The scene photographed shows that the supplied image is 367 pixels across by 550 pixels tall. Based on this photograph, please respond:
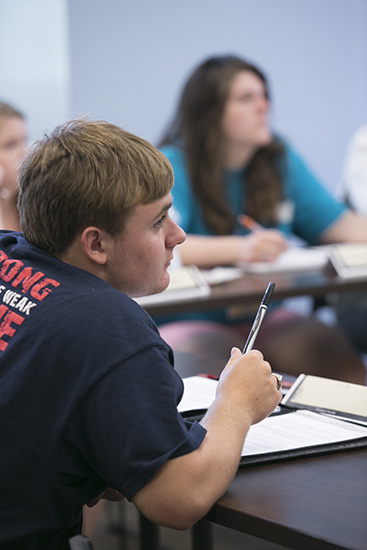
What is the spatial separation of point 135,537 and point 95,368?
5.48ft

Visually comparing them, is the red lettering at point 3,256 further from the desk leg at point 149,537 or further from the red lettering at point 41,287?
the desk leg at point 149,537

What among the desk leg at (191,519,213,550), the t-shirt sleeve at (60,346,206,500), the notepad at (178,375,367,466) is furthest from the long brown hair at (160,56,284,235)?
the t-shirt sleeve at (60,346,206,500)

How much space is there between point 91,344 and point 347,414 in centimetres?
44

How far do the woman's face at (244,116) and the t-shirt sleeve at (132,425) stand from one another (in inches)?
74.6

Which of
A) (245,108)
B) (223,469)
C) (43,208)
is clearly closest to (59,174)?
(43,208)

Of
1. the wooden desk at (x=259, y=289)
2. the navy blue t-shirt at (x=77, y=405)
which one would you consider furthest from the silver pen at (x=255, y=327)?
the wooden desk at (x=259, y=289)

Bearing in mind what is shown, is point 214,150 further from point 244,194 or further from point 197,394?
point 197,394

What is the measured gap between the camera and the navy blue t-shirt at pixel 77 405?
777 mm

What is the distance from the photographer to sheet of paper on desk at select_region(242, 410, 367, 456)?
0.95 m

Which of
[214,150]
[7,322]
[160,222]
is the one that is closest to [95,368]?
[7,322]

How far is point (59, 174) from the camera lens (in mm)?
896

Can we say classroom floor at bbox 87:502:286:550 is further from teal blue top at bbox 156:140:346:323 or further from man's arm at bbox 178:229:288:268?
teal blue top at bbox 156:140:346:323

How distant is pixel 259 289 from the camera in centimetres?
206

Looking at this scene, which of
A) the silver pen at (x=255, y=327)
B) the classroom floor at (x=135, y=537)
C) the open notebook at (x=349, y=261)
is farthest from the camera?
the open notebook at (x=349, y=261)
